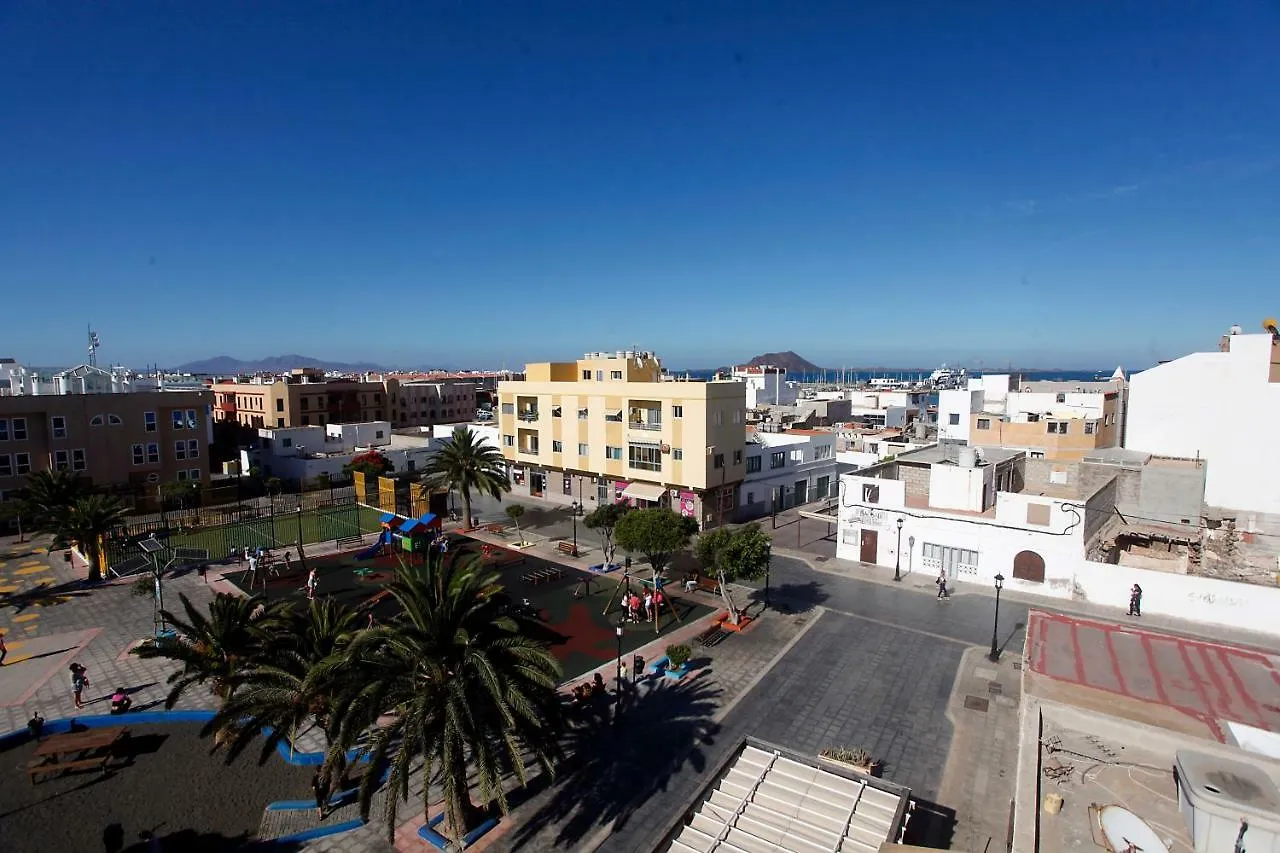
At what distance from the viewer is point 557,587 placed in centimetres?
2733

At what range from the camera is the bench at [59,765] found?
14391mm

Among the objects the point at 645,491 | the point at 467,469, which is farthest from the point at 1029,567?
the point at 467,469

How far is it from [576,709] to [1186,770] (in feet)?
41.3

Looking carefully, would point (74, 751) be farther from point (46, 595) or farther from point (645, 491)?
point (645, 491)

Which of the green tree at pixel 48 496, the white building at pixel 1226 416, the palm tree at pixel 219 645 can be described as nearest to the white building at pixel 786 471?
the white building at pixel 1226 416

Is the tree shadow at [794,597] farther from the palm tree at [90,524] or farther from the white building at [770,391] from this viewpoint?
the white building at [770,391]

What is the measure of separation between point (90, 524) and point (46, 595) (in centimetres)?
306

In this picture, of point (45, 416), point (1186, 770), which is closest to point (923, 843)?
point (1186, 770)

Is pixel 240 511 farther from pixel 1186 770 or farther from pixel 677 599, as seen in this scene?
pixel 1186 770

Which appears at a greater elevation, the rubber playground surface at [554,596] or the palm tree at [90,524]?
the palm tree at [90,524]

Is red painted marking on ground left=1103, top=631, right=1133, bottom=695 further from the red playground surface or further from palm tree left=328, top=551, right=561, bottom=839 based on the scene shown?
palm tree left=328, top=551, right=561, bottom=839

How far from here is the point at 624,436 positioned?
40094 mm

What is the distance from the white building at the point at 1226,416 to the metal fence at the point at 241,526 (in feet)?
166

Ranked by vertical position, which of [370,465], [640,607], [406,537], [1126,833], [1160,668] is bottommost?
[640,607]
